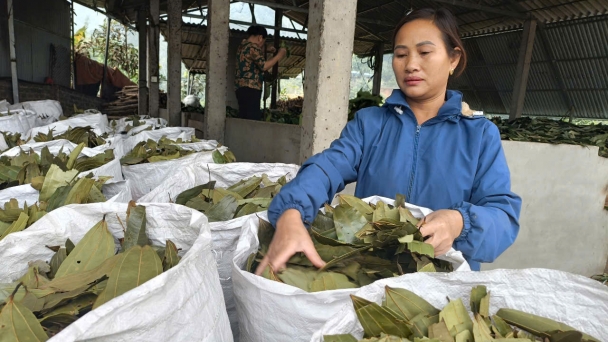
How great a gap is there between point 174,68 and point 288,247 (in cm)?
564

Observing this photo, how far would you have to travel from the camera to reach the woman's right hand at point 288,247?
0.85 metres

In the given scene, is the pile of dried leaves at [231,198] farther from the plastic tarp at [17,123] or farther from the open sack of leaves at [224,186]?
the plastic tarp at [17,123]

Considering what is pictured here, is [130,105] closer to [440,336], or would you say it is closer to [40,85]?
[40,85]

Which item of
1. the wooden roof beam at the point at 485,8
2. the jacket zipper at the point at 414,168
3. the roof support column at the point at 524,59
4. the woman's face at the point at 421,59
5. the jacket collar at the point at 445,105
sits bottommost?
the jacket zipper at the point at 414,168

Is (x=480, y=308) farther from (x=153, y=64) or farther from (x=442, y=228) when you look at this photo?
(x=153, y=64)

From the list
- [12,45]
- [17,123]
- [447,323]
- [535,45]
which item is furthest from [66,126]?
[535,45]

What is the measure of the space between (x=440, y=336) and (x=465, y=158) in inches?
22.6

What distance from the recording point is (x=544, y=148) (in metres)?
2.83

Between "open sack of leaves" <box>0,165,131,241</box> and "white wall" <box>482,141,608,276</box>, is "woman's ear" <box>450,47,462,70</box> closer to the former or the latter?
"open sack of leaves" <box>0,165,131,241</box>

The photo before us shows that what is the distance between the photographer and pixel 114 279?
0.74 m

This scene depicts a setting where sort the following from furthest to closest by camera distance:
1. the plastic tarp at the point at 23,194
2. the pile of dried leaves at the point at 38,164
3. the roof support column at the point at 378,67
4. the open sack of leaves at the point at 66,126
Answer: the roof support column at the point at 378,67, the open sack of leaves at the point at 66,126, the pile of dried leaves at the point at 38,164, the plastic tarp at the point at 23,194

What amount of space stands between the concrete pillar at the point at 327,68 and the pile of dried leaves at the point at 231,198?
501 mm

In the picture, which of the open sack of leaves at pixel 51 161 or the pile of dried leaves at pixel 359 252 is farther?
the open sack of leaves at pixel 51 161

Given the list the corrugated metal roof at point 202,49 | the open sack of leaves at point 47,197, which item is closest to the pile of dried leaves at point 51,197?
the open sack of leaves at point 47,197
